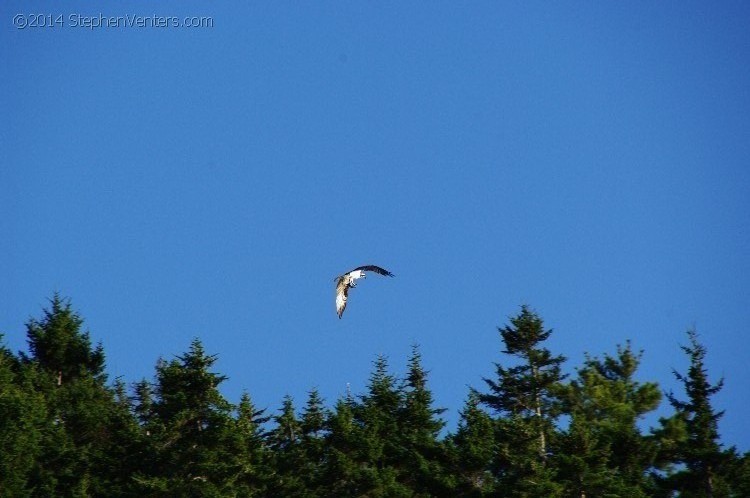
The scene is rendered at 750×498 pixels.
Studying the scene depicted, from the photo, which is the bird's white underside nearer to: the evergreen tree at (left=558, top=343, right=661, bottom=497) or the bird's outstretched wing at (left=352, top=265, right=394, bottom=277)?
the bird's outstretched wing at (left=352, top=265, right=394, bottom=277)

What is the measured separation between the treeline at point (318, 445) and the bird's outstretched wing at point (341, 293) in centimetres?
753

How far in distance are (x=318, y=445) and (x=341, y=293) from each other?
16451mm

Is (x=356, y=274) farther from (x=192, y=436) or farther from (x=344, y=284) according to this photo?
(x=192, y=436)

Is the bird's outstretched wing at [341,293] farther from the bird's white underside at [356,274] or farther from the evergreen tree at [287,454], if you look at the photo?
the evergreen tree at [287,454]

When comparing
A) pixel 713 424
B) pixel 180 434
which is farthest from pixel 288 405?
pixel 713 424

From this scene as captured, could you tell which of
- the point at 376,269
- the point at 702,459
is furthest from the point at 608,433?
the point at 376,269

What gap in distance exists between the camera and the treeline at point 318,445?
167ft

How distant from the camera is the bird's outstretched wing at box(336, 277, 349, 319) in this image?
4566 centimetres

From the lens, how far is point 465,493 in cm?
5344

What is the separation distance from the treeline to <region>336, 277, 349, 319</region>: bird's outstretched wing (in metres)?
7.53

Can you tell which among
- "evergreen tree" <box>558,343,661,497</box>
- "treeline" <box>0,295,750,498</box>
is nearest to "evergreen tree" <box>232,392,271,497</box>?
"treeline" <box>0,295,750,498</box>

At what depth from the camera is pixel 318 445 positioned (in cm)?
6062

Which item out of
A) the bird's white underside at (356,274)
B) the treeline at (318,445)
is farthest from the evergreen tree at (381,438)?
the bird's white underside at (356,274)

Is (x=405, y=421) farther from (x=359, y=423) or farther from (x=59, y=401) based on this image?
(x=59, y=401)
